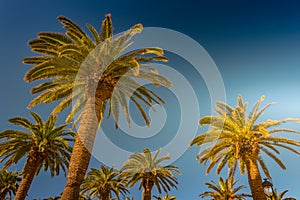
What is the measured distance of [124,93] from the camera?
1593cm

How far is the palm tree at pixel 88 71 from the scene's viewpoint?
13.5 metres

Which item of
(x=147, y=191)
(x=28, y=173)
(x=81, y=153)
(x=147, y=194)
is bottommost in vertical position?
(x=81, y=153)

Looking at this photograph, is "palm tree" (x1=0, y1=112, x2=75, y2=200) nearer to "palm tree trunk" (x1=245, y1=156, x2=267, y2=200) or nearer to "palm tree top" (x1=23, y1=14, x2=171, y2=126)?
"palm tree top" (x1=23, y1=14, x2=171, y2=126)

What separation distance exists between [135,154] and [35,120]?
1246 cm

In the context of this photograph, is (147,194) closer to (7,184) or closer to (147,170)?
(147,170)

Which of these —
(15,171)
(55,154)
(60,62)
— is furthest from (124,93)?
(15,171)

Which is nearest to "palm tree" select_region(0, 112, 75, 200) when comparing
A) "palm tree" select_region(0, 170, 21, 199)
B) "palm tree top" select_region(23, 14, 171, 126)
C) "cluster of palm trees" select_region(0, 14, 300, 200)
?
"cluster of palm trees" select_region(0, 14, 300, 200)

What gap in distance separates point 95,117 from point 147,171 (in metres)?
19.4

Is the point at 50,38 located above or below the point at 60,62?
above

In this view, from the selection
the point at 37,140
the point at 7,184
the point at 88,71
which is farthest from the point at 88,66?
the point at 7,184

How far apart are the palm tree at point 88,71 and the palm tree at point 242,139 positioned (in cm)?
716

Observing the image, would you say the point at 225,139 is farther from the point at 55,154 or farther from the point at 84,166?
the point at 55,154

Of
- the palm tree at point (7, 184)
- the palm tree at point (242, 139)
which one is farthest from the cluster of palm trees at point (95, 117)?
the palm tree at point (7, 184)

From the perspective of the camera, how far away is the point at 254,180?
1945cm
